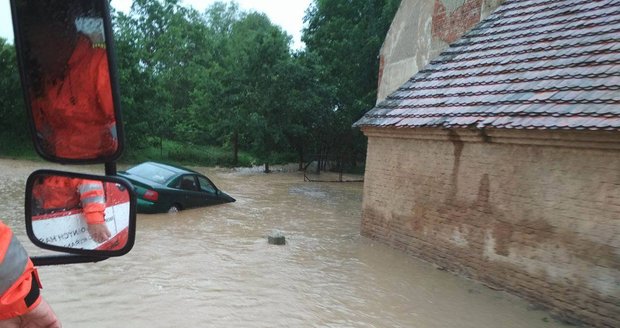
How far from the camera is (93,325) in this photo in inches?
208

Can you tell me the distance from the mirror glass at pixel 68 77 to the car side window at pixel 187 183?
433 inches

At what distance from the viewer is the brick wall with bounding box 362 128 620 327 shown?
557 centimetres

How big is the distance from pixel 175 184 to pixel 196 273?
5.21m

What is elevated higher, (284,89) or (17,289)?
(284,89)

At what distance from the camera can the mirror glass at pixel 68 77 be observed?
5.40 ft

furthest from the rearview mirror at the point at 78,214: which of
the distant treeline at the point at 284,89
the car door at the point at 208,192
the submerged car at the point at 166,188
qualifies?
the distant treeline at the point at 284,89

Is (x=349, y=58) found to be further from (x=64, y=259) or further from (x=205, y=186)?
(x=64, y=259)

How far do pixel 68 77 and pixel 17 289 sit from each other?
746 millimetres

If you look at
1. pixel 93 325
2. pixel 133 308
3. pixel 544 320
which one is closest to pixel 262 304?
pixel 133 308

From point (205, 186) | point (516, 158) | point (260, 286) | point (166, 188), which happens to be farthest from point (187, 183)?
point (516, 158)

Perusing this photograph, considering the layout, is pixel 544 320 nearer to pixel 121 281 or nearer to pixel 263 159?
pixel 121 281

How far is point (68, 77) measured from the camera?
169 cm

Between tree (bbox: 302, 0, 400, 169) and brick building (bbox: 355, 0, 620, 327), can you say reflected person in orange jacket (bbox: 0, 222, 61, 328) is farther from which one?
tree (bbox: 302, 0, 400, 169)

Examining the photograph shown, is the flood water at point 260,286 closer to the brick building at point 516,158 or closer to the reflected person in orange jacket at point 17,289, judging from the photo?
the brick building at point 516,158
